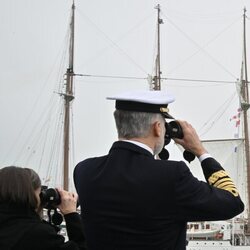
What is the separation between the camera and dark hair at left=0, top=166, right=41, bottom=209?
8.29 ft

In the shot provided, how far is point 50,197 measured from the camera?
261 centimetres

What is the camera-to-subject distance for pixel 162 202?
6.52 feet

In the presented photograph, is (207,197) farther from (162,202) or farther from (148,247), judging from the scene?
(148,247)

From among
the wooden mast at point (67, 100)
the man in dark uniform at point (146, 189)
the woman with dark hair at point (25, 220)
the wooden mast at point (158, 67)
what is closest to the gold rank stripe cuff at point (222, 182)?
the man in dark uniform at point (146, 189)

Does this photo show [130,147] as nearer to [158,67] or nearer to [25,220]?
[25,220]

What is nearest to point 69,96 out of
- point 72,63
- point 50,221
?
point 72,63

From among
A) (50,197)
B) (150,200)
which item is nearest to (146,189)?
(150,200)

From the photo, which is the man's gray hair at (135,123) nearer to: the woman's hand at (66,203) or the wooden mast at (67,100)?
the woman's hand at (66,203)

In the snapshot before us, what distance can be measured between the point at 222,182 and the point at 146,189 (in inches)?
11.7

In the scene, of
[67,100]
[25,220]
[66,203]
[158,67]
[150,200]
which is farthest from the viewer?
[158,67]

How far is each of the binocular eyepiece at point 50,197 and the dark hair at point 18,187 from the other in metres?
0.06

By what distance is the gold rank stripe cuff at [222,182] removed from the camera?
6.67 ft

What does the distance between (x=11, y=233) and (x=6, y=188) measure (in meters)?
0.21

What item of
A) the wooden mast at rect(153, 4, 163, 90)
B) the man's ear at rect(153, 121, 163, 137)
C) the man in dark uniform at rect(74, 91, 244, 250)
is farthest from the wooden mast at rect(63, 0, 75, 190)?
the man's ear at rect(153, 121, 163, 137)
